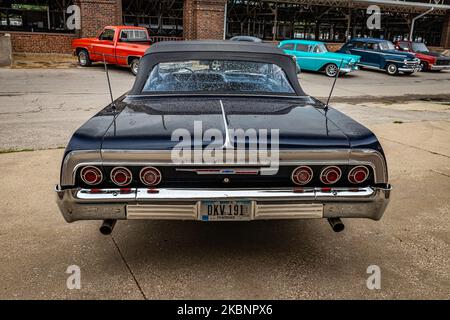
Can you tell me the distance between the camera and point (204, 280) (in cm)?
309

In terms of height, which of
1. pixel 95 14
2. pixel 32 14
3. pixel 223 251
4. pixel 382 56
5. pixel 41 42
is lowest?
pixel 223 251

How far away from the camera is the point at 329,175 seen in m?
2.97

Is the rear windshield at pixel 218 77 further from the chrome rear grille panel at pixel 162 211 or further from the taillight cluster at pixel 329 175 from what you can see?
the chrome rear grille panel at pixel 162 211

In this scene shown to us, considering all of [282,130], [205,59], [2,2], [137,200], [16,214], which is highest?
[2,2]

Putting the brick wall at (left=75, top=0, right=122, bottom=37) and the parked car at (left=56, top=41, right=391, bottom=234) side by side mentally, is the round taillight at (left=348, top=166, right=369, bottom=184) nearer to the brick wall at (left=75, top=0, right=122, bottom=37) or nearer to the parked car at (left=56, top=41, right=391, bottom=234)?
the parked car at (left=56, top=41, right=391, bottom=234)

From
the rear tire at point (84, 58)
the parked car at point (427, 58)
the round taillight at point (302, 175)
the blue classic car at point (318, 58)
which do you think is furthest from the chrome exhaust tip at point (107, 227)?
the parked car at point (427, 58)

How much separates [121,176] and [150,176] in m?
0.20

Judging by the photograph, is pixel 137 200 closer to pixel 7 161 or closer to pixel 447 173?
pixel 7 161

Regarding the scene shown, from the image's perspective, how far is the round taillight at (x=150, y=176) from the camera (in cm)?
288

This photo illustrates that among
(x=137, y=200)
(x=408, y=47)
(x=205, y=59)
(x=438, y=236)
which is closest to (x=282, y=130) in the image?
(x=137, y=200)

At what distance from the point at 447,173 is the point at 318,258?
3.31 meters

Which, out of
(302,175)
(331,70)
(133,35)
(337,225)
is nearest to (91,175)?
(302,175)

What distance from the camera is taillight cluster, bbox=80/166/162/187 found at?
2857 millimetres

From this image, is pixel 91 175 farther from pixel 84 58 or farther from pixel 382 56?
pixel 382 56
